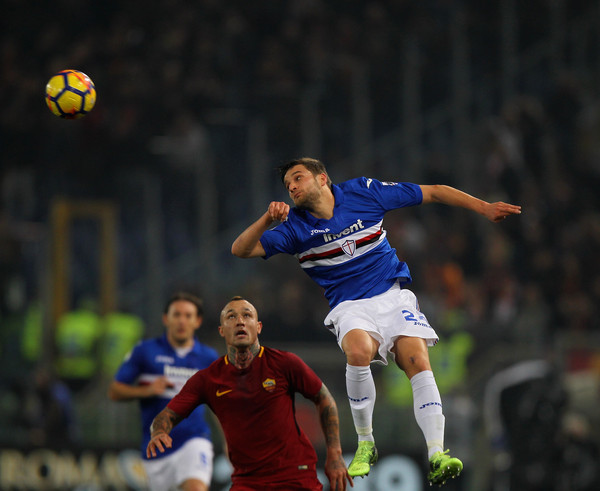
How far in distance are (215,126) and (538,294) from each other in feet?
16.9

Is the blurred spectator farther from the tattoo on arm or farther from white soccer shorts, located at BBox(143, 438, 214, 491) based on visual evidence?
the tattoo on arm

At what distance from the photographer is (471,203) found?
262 inches

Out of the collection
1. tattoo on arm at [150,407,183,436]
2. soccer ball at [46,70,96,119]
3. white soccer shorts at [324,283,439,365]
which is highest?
soccer ball at [46,70,96,119]

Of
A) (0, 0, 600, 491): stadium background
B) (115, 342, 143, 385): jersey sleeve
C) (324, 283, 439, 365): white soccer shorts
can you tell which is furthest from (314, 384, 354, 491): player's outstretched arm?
(0, 0, 600, 491): stadium background

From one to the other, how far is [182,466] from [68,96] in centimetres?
336

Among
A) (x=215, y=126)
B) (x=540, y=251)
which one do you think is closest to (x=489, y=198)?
(x=540, y=251)

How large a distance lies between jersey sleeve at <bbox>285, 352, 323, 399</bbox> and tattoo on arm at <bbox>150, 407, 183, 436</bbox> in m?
0.81

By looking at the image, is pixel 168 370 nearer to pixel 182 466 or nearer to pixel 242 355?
pixel 182 466

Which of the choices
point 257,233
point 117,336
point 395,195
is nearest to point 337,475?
point 257,233

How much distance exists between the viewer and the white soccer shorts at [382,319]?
22.0 feet

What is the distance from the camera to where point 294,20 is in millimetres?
17578

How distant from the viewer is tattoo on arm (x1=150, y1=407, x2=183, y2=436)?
675cm

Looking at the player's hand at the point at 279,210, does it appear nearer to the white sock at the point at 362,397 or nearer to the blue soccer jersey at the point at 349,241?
the blue soccer jersey at the point at 349,241

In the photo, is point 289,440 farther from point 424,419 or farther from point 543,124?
point 543,124
